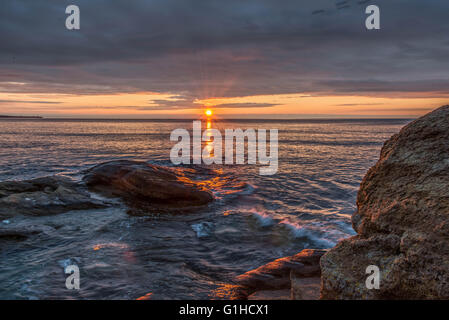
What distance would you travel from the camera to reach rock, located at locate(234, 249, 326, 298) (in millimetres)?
4812

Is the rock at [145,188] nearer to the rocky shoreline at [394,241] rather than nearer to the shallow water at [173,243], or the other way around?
the shallow water at [173,243]

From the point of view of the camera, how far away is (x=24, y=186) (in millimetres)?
10617

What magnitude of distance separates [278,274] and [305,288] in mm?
909

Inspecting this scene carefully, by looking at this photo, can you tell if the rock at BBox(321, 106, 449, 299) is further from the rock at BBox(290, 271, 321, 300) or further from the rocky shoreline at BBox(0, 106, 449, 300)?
the rock at BBox(290, 271, 321, 300)

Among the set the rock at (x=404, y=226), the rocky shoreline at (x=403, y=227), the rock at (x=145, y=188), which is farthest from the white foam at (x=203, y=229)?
the rock at (x=404, y=226)

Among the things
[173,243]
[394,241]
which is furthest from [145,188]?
[394,241]

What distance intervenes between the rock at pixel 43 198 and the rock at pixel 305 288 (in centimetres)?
762

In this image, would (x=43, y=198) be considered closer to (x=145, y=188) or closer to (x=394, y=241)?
(x=145, y=188)

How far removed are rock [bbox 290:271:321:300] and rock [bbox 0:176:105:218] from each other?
7.62 m

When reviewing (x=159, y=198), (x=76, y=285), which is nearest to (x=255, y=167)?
(x=159, y=198)

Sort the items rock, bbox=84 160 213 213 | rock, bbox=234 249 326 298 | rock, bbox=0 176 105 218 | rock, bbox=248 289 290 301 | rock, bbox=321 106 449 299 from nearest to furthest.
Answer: rock, bbox=321 106 449 299 < rock, bbox=248 289 290 301 < rock, bbox=234 249 326 298 < rock, bbox=0 176 105 218 < rock, bbox=84 160 213 213

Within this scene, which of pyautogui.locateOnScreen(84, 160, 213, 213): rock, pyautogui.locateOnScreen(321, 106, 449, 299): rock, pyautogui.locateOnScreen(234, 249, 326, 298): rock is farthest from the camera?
pyautogui.locateOnScreen(84, 160, 213, 213): rock

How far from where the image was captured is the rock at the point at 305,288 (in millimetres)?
3988

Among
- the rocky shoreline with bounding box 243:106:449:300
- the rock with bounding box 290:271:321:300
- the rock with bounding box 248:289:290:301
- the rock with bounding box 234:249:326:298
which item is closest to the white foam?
the rock with bounding box 234:249:326:298
